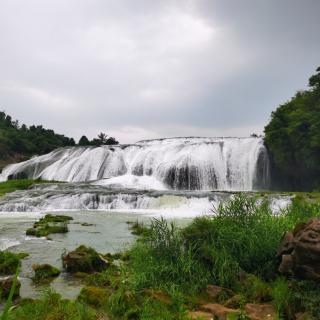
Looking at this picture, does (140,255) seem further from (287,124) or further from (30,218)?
(287,124)

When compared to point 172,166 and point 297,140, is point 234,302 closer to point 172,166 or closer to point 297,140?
point 297,140

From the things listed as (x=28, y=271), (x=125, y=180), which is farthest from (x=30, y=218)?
(x=125, y=180)

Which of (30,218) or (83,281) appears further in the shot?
(30,218)

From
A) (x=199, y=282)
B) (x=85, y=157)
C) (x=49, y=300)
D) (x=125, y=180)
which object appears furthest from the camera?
(x=85, y=157)

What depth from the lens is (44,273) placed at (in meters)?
9.24

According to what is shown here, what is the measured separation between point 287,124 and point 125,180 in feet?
56.3

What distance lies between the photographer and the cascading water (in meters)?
40.9

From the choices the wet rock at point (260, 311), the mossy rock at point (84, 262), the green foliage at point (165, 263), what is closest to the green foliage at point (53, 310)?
the green foliage at point (165, 263)

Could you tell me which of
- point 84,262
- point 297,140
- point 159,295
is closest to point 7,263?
point 84,262

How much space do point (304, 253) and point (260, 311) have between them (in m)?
1.09

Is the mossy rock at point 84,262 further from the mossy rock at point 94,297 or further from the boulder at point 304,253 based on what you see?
the boulder at point 304,253

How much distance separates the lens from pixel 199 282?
738 centimetres

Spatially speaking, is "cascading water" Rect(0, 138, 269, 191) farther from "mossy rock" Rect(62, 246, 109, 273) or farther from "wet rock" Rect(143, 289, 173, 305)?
"wet rock" Rect(143, 289, 173, 305)

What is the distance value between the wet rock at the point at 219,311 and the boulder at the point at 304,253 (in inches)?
48.0
